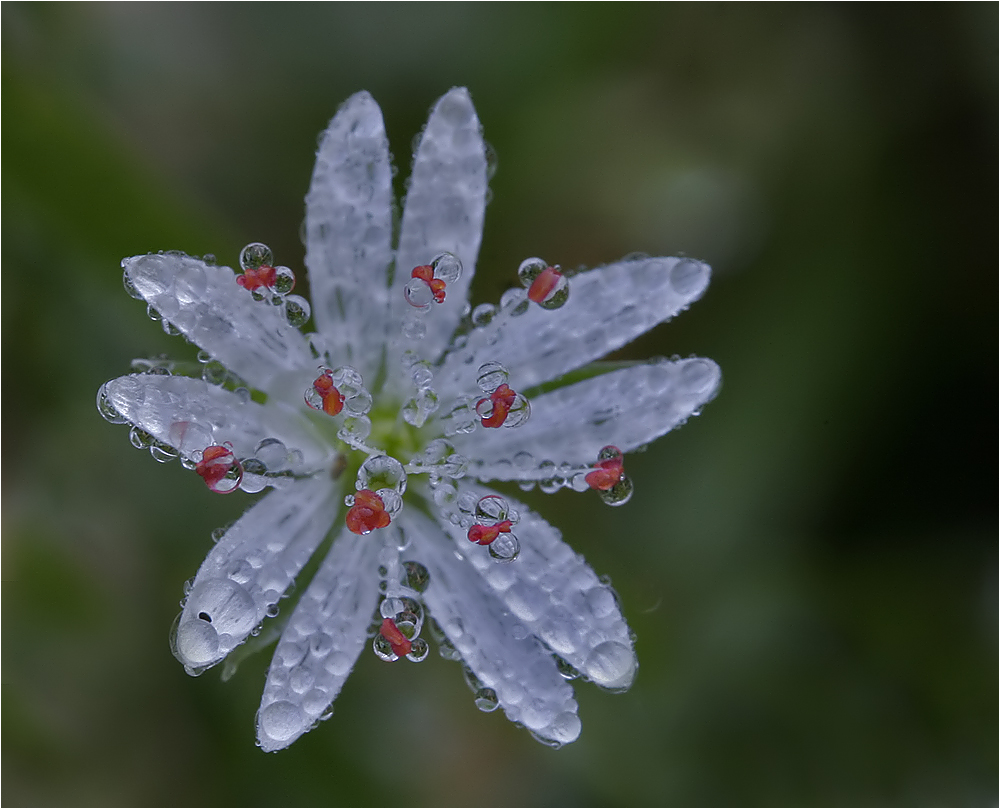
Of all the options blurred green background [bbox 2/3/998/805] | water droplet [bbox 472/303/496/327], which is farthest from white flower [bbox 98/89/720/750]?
blurred green background [bbox 2/3/998/805]

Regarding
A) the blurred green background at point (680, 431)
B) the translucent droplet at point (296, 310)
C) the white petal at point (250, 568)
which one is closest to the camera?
the white petal at point (250, 568)

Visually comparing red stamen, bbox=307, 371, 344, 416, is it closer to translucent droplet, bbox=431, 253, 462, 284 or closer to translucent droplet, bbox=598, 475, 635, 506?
translucent droplet, bbox=431, 253, 462, 284

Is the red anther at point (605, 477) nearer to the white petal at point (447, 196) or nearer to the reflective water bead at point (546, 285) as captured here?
the reflective water bead at point (546, 285)

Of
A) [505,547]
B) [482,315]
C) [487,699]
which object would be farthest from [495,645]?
[482,315]

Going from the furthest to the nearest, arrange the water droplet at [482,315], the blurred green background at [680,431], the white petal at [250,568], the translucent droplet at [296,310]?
the blurred green background at [680,431] → the water droplet at [482,315] → the translucent droplet at [296,310] → the white petal at [250,568]

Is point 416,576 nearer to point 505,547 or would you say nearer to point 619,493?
point 505,547


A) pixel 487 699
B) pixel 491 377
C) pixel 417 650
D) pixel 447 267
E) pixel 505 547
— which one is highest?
pixel 447 267

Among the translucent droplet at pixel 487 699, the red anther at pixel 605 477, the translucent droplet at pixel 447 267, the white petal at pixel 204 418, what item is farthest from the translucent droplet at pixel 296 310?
the translucent droplet at pixel 487 699
